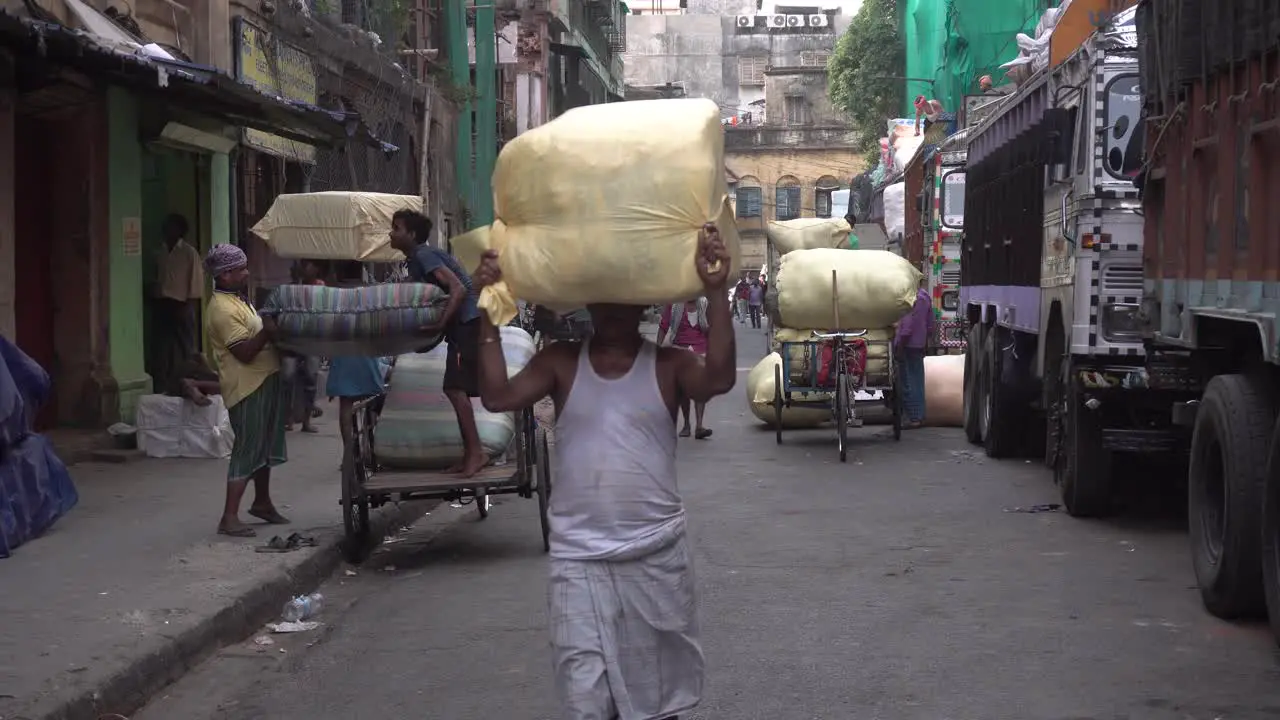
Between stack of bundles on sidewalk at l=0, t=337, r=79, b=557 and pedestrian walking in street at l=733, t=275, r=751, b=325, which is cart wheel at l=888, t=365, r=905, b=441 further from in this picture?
pedestrian walking in street at l=733, t=275, r=751, b=325

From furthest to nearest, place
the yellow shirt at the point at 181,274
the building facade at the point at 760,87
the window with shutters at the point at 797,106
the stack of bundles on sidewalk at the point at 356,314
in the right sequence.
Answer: the window with shutters at the point at 797,106
the building facade at the point at 760,87
the yellow shirt at the point at 181,274
the stack of bundles on sidewalk at the point at 356,314

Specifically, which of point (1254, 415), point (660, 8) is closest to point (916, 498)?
point (1254, 415)

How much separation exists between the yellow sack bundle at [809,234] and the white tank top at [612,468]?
16.9m

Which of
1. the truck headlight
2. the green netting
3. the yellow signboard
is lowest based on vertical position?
the truck headlight

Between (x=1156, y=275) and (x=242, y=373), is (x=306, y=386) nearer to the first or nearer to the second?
(x=242, y=373)

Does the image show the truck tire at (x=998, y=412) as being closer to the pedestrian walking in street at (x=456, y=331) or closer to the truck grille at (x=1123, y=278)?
the truck grille at (x=1123, y=278)

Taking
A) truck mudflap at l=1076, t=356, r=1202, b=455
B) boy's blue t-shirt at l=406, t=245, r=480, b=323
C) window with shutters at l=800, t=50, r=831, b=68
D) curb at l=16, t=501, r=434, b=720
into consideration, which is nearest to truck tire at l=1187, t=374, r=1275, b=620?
truck mudflap at l=1076, t=356, r=1202, b=455

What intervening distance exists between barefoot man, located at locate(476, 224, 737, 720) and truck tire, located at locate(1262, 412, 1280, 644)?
3.15 metres

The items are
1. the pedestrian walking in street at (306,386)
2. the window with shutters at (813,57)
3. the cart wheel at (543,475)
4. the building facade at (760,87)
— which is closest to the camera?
the cart wheel at (543,475)

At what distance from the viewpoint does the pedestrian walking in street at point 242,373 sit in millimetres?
9086

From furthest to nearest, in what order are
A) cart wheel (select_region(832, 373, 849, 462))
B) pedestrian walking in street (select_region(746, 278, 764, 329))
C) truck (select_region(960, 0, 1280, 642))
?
pedestrian walking in street (select_region(746, 278, 764, 329)), cart wheel (select_region(832, 373, 849, 462)), truck (select_region(960, 0, 1280, 642))

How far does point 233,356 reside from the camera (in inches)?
357

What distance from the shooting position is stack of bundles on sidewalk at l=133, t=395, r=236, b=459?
13445mm

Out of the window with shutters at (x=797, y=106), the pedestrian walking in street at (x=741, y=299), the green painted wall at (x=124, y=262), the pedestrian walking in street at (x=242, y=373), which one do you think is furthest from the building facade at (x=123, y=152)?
the window with shutters at (x=797, y=106)
